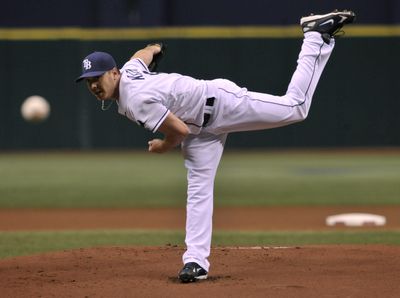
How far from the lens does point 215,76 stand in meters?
15.8

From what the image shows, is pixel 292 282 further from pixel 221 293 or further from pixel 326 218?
pixel 326 218

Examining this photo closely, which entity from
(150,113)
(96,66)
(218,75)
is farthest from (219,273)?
(218,75)

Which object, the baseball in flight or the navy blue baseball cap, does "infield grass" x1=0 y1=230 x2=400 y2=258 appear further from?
the baseball in flight

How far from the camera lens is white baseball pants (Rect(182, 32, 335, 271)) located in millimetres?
4918

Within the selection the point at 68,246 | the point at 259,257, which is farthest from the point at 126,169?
the point at 259,257

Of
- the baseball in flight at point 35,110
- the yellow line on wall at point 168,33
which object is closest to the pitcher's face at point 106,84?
the baseball in flight at point 35,110

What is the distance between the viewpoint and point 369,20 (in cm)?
1998

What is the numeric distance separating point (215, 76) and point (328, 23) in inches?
426

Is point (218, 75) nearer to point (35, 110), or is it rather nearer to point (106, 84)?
point (35, 110)

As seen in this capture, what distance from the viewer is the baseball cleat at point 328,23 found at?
5047mm

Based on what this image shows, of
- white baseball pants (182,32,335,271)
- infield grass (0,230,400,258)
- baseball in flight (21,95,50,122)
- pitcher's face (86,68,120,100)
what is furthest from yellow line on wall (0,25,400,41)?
pitcher's face (86,68,120,100)

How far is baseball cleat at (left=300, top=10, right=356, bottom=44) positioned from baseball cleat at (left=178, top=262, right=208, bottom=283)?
1522 millimetres

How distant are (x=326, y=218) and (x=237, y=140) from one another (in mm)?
7348

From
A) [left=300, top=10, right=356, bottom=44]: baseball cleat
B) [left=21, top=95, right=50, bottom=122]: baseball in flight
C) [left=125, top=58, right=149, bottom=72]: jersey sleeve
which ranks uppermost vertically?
[left=300, top=10, right=356, bottom=44]: baseball cleat
